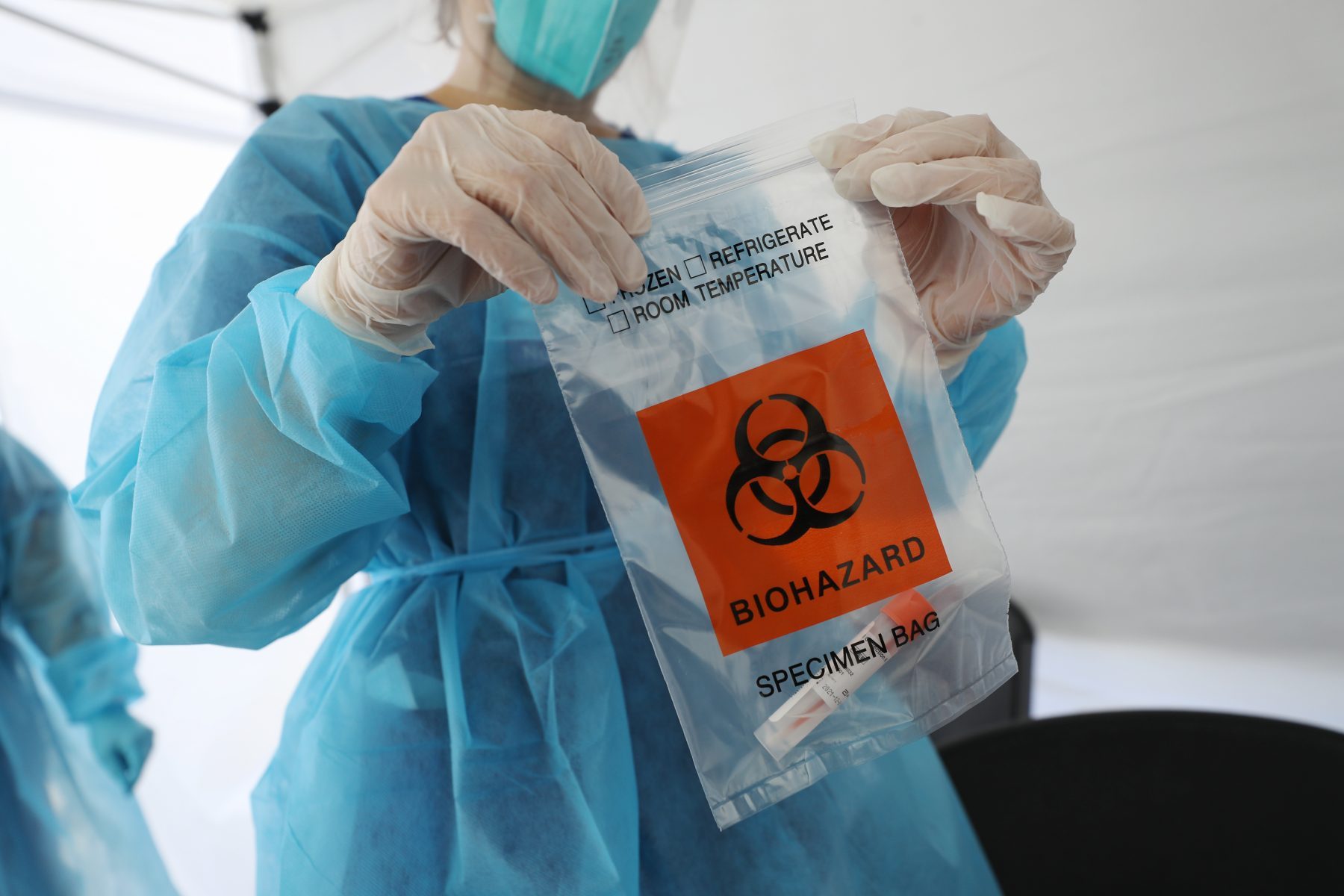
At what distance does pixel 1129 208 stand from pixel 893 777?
835 mm

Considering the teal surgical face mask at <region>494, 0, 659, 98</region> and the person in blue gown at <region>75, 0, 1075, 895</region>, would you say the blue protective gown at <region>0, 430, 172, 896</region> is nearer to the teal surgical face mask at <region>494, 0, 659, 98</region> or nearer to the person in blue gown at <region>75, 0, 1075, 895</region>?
the person in blue gown at <region>75, 0, 1075, 895</region>

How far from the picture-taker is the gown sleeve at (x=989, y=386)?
26.5 inches

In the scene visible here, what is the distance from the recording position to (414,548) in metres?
0.62

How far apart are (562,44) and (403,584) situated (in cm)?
43

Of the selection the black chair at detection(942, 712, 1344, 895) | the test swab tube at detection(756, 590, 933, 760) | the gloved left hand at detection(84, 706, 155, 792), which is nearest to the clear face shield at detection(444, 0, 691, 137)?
the test swab tube at detection(756, 590, 933, 760)

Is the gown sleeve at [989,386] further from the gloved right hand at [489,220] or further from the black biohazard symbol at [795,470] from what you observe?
the gloved right hand at [489,220]

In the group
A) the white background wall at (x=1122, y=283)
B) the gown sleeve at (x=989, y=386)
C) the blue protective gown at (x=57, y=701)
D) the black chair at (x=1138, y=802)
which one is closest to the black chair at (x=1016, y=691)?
the white background wall at (x=1122, y=283)

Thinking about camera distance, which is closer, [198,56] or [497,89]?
[497,89]

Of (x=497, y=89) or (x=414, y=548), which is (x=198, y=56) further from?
(x=414, y=548)

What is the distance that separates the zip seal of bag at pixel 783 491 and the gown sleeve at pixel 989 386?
0.21 m

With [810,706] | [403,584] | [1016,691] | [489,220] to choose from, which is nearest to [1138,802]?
[1016,691]

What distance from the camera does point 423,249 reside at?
463 mm

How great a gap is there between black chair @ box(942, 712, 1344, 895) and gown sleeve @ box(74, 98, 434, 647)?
776mm

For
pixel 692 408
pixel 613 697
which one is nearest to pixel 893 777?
pixel 613 697
